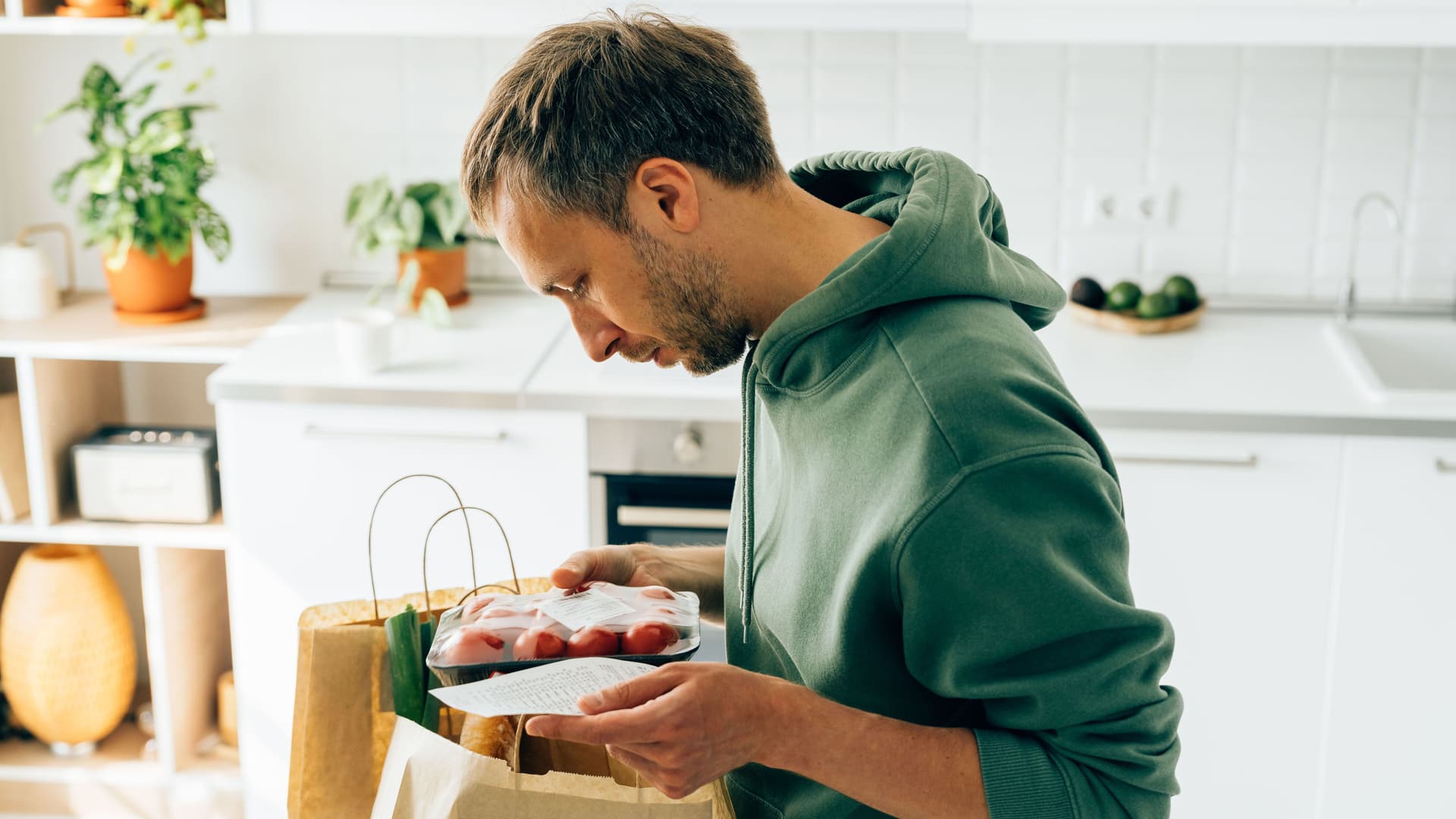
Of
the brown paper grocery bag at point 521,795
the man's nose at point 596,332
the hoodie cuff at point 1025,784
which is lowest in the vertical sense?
the brown paper grocery bag at point 521,795

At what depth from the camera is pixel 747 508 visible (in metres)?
1.32

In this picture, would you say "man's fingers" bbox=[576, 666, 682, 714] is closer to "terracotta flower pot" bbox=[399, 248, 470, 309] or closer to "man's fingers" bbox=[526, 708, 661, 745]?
"man's fingers" bbox=[526, 708, 661, 745]

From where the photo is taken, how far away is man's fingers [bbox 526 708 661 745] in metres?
0.98

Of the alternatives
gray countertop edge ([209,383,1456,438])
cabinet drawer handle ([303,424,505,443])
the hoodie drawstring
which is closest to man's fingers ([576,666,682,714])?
the hoodie drawstring

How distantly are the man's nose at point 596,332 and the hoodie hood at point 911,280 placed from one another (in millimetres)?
121

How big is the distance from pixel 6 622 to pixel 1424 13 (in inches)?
107

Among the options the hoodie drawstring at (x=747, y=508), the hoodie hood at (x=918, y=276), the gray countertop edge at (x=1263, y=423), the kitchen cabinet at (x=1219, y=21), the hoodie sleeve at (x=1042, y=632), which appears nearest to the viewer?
the hoodie sleeve at (x=1042, y=632)

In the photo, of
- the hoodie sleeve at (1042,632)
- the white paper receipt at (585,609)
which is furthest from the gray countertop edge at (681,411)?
the hoodie sleeve at (1042,632)

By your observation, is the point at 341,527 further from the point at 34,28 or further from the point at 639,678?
the point at 639,678

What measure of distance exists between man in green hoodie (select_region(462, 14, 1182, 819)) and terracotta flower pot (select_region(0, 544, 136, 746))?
1808 mm

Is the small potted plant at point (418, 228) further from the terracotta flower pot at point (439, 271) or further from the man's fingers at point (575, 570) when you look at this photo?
the man's fingers at point (575, 570)

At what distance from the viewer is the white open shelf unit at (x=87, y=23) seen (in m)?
2.41

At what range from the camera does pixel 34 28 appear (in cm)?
248

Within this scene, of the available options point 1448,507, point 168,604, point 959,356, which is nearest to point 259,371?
point 168,604
